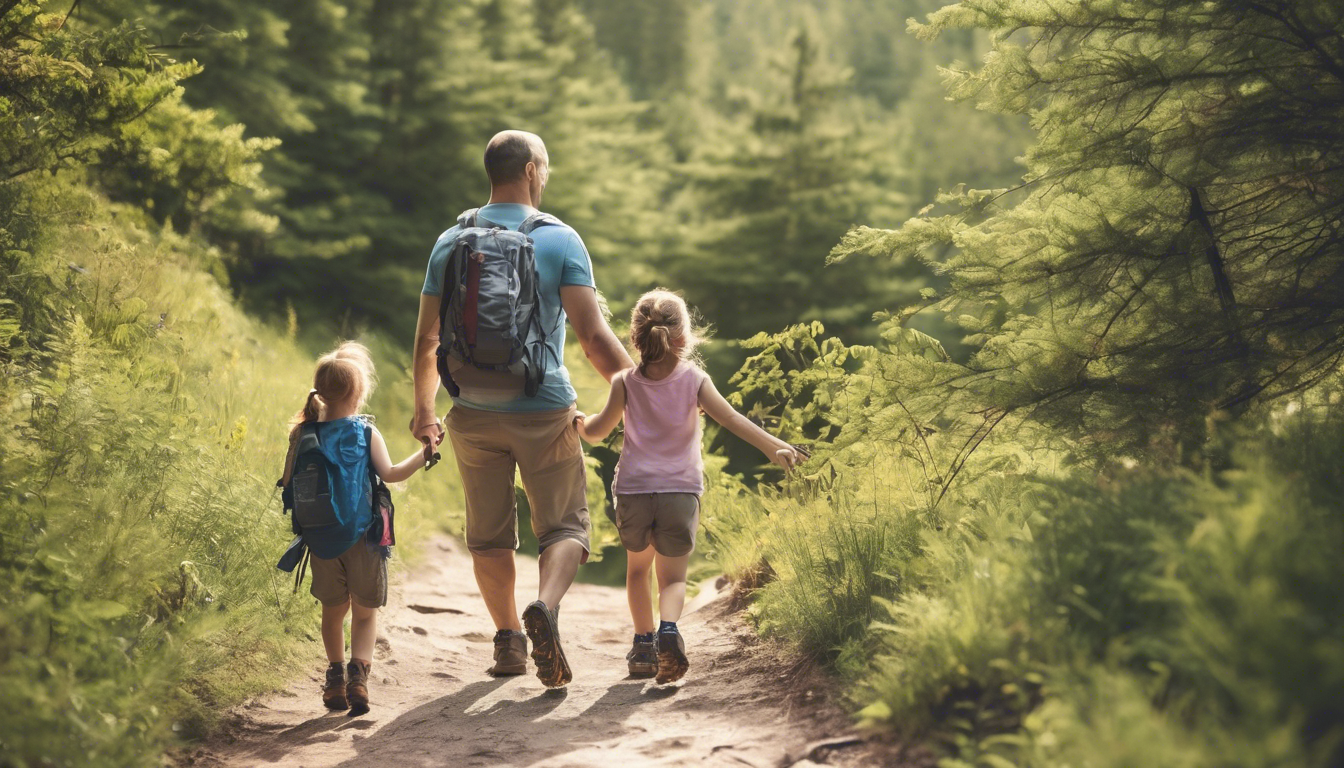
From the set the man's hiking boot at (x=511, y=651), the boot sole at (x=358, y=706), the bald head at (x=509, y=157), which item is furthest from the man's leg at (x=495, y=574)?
the bald head at (x=509, y=157)

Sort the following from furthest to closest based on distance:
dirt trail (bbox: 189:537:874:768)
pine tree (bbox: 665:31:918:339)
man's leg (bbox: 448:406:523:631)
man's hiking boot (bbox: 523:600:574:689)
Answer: pine tree (bbox: 665:31:918:339)
man's leg (bbox: 448:406:523:631)
man's hiking boot (bbox: 523:600:574:689)
dirt trail (bbox: 189:537:874:768)

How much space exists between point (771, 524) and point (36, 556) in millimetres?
3672

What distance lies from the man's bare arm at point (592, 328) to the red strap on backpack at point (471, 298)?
16.6 inches

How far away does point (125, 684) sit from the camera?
362cm


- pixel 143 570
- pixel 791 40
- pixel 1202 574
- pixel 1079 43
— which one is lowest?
pixel 1202 574

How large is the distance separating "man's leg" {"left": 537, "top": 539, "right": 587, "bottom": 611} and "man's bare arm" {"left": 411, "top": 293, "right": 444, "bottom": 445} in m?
0.70

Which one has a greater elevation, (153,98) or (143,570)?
(153,98)

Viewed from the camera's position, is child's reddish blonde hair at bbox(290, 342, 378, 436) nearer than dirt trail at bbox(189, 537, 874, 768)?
No

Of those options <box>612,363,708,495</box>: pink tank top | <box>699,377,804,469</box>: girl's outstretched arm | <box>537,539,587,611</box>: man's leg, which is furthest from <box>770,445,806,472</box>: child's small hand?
<box>537,539,587,611</box>: man's leg

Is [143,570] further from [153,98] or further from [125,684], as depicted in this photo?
[153,98]

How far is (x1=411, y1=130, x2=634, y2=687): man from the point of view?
15.4 ft

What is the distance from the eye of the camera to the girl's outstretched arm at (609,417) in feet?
15.8

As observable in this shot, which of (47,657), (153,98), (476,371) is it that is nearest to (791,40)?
(153,98)

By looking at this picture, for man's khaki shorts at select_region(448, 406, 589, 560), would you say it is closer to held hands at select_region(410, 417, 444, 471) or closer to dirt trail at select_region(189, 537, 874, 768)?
held hands at select_region(410, 417, 444, 471)
